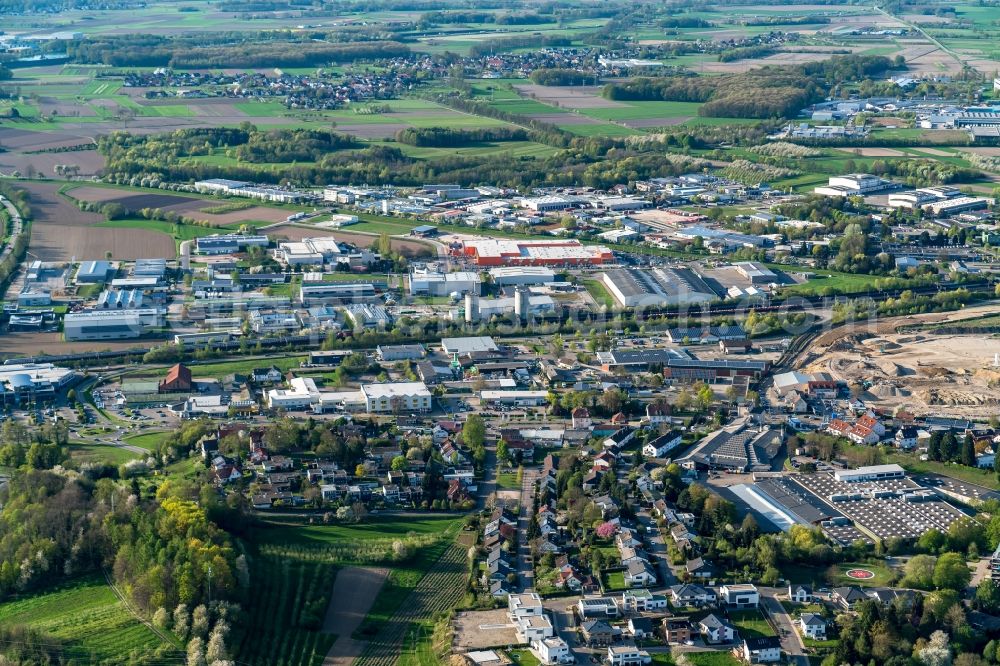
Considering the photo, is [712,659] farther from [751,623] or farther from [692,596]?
[692,596]

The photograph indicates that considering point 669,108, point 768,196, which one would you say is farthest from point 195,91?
point 768,196

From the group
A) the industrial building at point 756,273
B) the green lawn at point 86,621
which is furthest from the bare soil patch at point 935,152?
the green lawn at point 86,621

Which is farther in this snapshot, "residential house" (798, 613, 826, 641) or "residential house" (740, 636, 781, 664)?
"residential house" (798, 613, 826, 641)

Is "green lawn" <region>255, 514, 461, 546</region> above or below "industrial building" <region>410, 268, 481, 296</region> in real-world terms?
below

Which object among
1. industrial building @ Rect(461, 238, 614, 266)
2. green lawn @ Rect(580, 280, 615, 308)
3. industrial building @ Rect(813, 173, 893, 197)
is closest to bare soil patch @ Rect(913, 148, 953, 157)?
industrial building @ Rect(813, 173, 893, 197)

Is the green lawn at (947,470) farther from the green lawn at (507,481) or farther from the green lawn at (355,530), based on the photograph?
the green lawn at (355,530)

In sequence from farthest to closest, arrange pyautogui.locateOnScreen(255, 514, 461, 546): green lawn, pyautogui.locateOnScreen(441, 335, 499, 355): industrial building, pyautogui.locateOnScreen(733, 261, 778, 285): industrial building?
pyautogui.locateOnScreen(733, 261, 778, 285): industrial building
pyautogui.locateOnScreen(441, 335, 499, 355): industrial building
pyautogui.locateOnScreen(255, 514, 461, 546): green lawn

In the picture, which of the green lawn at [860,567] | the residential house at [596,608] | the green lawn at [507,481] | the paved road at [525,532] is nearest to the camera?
the residential house at [596,608]

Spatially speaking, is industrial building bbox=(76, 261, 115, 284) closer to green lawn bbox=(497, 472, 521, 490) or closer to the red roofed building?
the red roofed building
